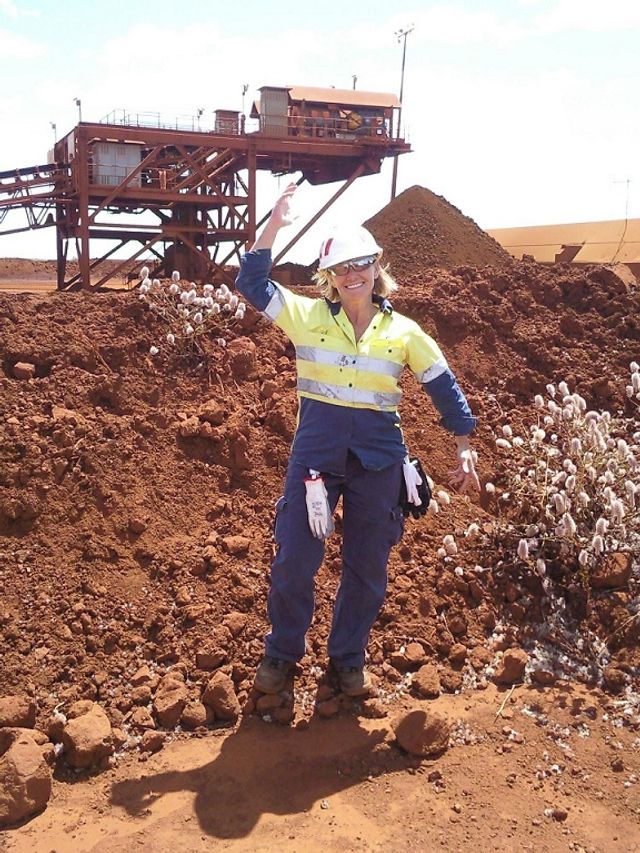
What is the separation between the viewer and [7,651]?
3986 mm

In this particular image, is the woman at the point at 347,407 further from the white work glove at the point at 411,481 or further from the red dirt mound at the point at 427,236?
the red dirt mound at the point at 427,236

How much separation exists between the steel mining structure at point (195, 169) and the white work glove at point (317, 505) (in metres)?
9.49

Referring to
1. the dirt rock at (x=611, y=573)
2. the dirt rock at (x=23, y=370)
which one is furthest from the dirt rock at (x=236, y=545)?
the dirt rock at (x=611, y=573)

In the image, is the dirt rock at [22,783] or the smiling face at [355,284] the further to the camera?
the smiling face at [355,284]

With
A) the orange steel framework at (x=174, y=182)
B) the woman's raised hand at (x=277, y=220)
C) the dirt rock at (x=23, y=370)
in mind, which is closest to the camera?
the woman's raised hand at (x=277, y=220)

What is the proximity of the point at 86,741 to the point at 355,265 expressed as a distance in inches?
93.6

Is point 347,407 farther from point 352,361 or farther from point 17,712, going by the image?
point 17,712

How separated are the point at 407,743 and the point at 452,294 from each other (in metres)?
4.60

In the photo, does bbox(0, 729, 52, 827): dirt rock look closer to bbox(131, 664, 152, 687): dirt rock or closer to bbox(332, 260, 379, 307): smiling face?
bbox(131, 664, 152, 687): dirt rock

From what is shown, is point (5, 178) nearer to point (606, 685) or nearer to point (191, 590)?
point (191, 590)

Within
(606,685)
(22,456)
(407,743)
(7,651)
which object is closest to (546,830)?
(407,743)

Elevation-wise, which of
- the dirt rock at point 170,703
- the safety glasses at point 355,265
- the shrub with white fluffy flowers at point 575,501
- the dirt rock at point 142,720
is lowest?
the dirt rock at point 142,720

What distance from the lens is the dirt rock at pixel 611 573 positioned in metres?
4.76

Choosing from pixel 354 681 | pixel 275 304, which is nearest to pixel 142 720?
pixel 354 681
